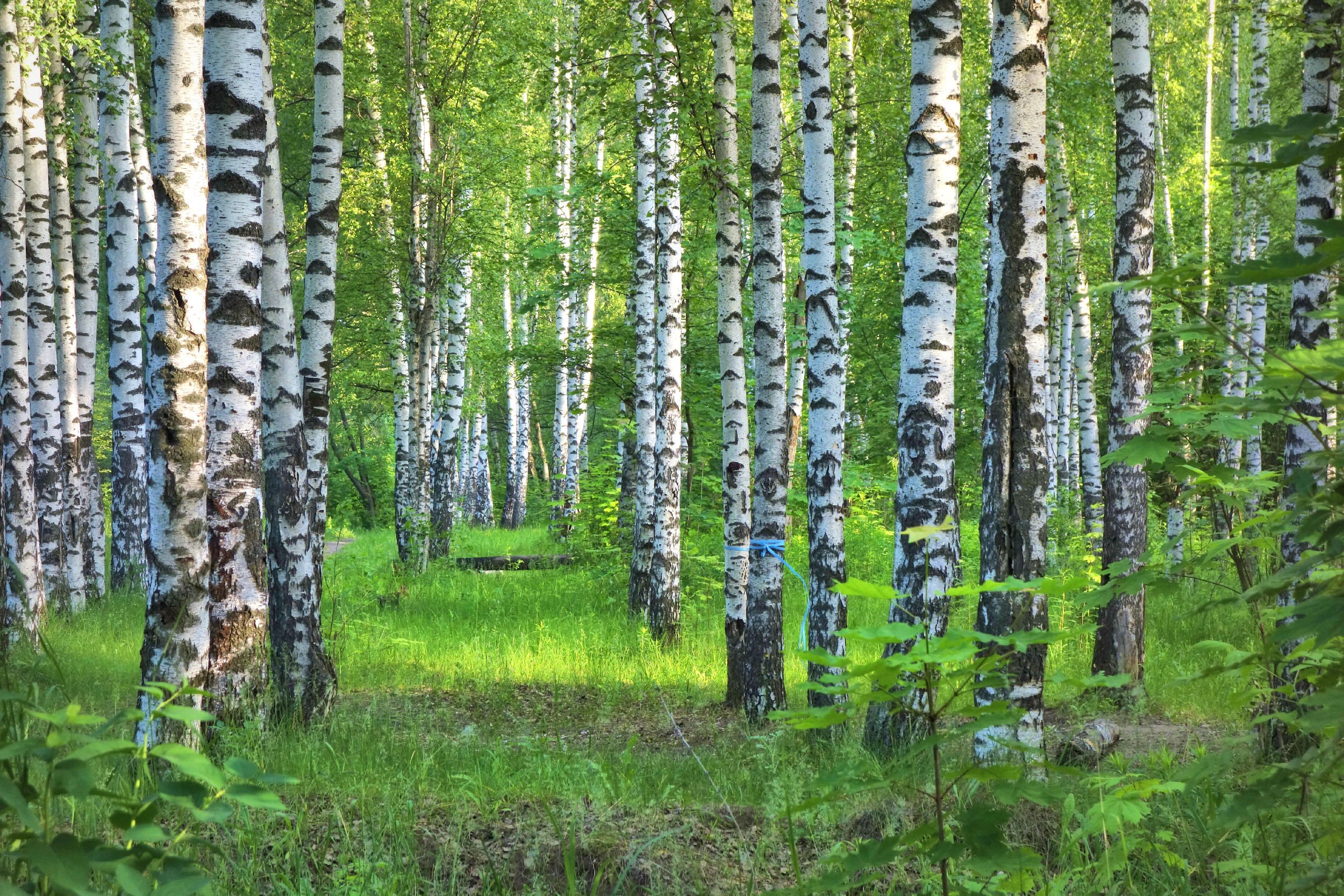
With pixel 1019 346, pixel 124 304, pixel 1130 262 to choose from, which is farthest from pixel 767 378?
pixel 124 304

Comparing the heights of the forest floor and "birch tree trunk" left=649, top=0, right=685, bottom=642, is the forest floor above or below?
below

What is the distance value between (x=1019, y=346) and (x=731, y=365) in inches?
155

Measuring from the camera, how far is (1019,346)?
4395 mm

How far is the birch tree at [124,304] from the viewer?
988cm

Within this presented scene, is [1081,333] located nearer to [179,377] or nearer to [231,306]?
[231,306]

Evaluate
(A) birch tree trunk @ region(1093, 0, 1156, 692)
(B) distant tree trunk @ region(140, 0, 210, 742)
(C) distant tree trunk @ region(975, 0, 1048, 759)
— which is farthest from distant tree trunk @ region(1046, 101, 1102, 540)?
(B) distant tree trunk @ region(140, 0, 210, 742)

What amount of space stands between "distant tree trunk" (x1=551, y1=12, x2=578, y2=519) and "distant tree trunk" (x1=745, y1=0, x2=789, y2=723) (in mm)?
6766

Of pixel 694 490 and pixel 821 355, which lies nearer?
pixel 821 355

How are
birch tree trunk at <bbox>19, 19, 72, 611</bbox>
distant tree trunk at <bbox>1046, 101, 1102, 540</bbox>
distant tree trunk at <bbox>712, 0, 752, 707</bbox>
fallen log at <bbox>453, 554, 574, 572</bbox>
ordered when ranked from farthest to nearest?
1. fallen log at <bbox>453, 554, 574, 572</bbox>
2. distant tree trunk at <bbox>1046, 101, 1102, 540</bbox>
3. birch tree trunk at <bbox>19, 19, 72, 611</bbox>
4. distant tree trunk at <bbox>712, 0, 752, 707</bbox>

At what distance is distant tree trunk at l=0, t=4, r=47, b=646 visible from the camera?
962 cm

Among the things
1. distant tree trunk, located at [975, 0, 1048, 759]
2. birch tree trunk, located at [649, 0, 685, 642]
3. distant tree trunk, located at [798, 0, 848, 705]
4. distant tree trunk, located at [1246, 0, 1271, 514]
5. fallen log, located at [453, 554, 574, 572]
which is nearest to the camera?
distant tree trunk, located at [975, 0, 1048, 759]

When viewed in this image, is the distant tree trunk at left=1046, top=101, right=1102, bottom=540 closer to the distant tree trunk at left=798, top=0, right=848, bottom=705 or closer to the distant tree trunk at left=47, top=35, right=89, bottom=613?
the distant tree trunk at left=798, top=0, right=848, bottom=705

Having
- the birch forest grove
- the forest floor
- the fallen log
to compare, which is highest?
the birch forest grove

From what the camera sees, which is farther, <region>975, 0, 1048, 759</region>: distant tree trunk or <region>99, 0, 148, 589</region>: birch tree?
<region>99, 0, 148, 589</region>: birch tree
